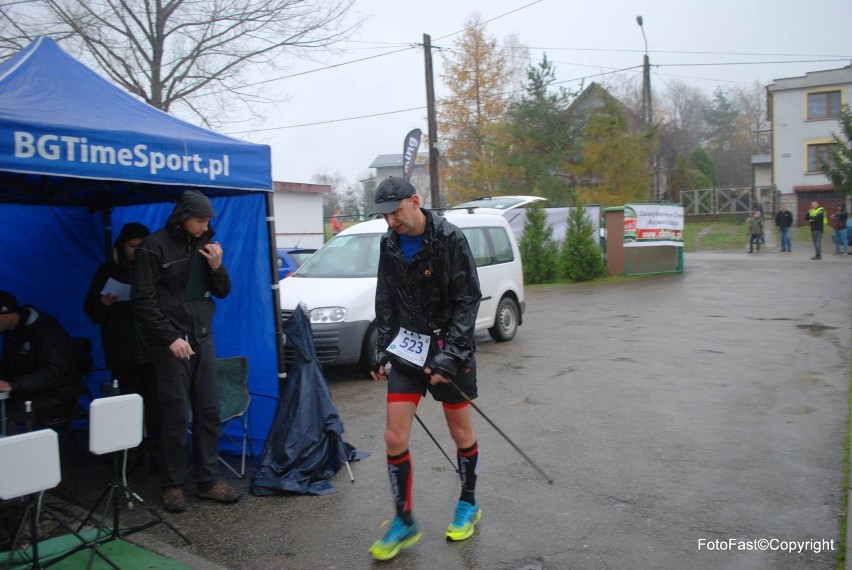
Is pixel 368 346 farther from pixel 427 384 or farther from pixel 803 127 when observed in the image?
pixel 803 127

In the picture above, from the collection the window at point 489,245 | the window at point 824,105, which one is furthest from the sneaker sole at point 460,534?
the window at point 824,105

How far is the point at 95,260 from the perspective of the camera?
6.62 metres

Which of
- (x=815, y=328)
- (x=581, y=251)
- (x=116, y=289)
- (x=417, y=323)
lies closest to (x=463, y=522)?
(x=417, y=323)

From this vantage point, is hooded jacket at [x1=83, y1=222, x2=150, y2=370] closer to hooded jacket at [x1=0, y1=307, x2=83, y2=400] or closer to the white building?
hooded jacket at [x1=0, y1=307, x2=83, y2=400]

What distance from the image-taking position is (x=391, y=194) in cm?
378

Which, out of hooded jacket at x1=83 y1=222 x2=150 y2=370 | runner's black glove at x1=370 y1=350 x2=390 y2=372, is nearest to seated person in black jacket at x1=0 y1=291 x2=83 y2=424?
hooded jacket at x1=83 y1=222 x2=150 y2=370

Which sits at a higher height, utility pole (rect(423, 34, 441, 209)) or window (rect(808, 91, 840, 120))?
window (rect(808, 91, 840, 120))

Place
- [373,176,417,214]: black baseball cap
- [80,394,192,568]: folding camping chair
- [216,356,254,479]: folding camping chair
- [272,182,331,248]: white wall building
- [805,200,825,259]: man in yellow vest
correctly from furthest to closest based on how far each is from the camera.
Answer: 1. [272,182,331,248]: white wall building
2. [805,200,825,259]: man in yellow vest
3. [216,356,254,479]: folding camping chair
4. [373,176,417,214]: black baseball cap
5. [80,394,192,568]: folding camping chair

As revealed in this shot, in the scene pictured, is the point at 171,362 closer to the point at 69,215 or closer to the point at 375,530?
the point at 375,530

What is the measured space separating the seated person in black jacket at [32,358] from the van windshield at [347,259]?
428cm

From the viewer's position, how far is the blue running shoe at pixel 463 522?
402 centimetres

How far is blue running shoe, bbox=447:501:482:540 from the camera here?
4.02m

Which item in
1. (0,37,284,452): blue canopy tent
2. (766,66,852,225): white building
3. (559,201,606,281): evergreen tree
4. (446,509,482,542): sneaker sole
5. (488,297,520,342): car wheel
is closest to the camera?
(446,509,482,542): sneaker sole

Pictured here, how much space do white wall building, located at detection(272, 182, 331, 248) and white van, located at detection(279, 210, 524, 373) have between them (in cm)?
2029
